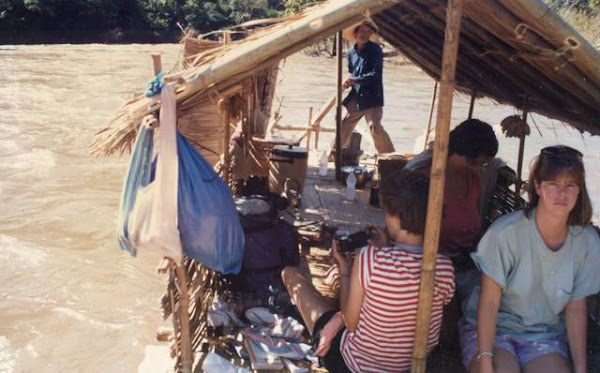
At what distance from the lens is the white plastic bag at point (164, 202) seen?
8.59 ft

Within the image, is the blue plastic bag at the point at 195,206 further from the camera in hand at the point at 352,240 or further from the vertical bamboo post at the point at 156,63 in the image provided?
the camera in hand at the point at 352,240

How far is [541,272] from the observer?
8.57 feet

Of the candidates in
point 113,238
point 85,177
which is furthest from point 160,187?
point 85,177

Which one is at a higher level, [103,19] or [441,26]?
[103,19]

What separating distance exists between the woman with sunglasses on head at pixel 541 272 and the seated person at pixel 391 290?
0.21 meters

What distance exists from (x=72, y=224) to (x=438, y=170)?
6904 mm

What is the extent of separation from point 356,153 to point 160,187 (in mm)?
4136

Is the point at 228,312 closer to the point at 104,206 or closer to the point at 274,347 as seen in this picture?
the point at 274,347

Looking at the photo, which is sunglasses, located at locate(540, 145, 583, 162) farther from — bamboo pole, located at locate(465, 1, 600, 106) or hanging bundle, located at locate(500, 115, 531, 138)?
hanging bundle, located at locate(500, 115, 531, 138)

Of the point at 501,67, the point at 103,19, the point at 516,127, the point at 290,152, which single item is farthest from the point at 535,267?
the point at 103,19

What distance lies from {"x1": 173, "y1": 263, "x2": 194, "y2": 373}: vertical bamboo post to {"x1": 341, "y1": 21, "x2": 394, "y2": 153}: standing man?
4085mm

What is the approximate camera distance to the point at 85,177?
33.7 feet

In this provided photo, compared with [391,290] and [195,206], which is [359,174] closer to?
[195,206]

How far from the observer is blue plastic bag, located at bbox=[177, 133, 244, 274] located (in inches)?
108
